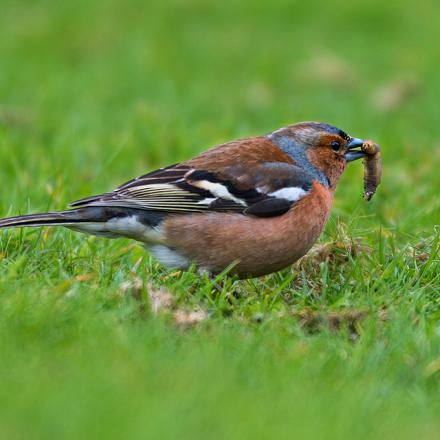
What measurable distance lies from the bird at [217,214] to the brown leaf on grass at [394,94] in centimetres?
753

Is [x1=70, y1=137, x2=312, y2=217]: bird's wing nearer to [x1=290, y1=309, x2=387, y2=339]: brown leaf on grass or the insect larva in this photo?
the insect larva

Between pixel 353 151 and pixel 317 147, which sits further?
pixel 353 151

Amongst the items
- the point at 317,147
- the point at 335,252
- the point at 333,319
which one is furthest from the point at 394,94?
the point at 333,319

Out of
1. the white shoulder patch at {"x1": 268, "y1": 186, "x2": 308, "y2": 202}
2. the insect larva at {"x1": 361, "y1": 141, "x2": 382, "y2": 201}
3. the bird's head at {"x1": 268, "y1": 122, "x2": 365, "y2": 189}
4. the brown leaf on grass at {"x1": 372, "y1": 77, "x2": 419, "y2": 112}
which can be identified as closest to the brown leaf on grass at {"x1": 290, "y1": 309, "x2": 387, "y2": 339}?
the white shoulder patch at {"x1": 268, "y1": 186, "x2": 308, "y2": 202}

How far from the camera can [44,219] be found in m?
6.03

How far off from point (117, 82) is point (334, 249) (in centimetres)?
848

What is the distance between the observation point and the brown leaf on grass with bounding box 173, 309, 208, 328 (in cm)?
518

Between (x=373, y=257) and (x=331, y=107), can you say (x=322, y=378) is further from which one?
(x=331, y=107)

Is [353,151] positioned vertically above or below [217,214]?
above

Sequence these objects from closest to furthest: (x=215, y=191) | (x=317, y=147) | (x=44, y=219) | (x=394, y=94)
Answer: (x=44, y=219) → (x=215, y=191) → (x=317, y=147) → (x=394, y=94)

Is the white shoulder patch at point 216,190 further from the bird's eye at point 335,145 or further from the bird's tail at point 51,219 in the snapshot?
the bird's eye at point 335,145

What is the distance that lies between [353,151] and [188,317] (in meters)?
2.31

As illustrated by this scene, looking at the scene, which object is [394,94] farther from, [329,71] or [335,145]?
[335,145]

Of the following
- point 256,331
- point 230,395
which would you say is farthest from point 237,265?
point 230,395
